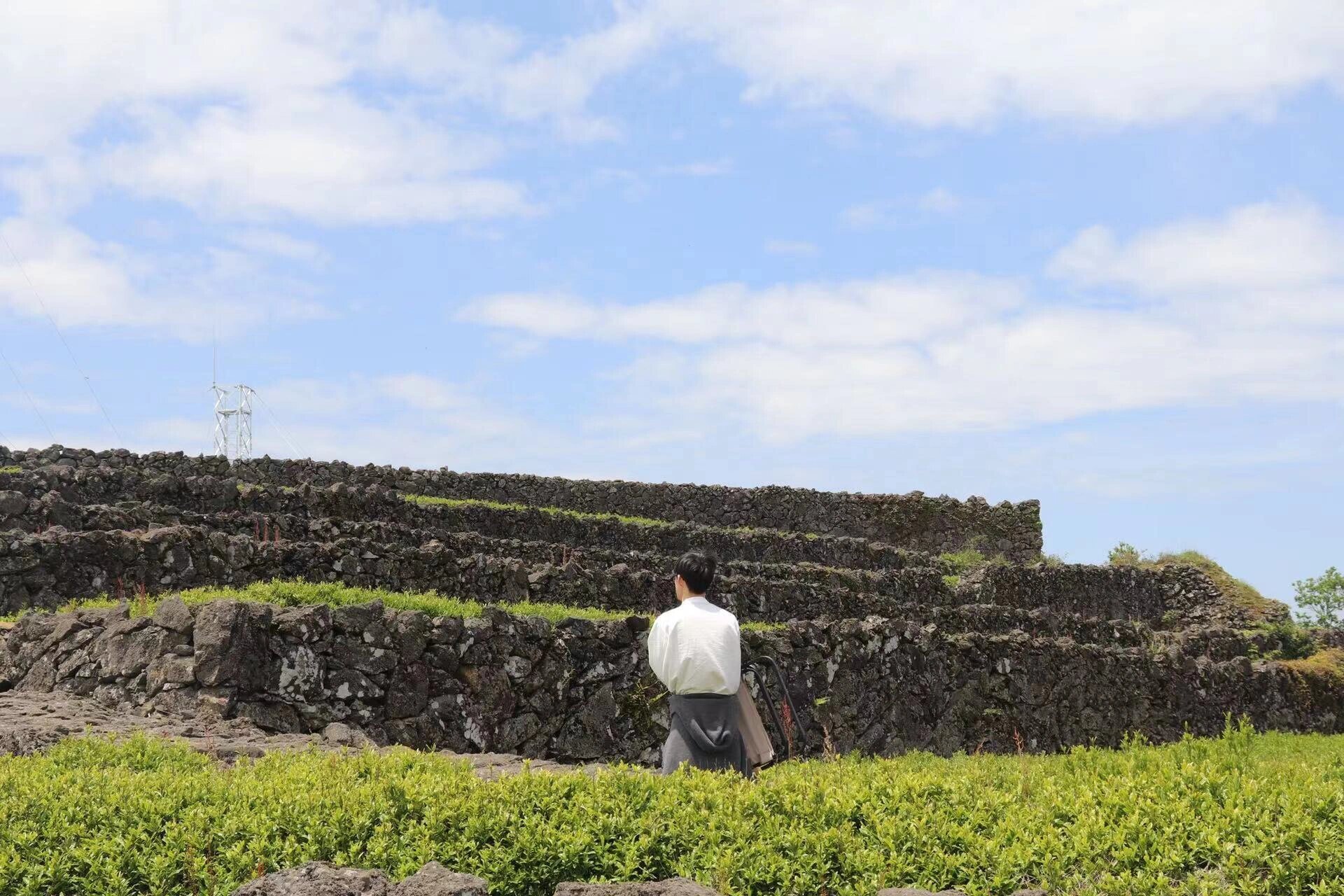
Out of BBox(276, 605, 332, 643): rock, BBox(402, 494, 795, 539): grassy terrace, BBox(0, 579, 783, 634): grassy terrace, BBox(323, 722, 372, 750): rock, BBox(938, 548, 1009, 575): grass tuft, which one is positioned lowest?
BBox(323, 722, 372, 750): rock

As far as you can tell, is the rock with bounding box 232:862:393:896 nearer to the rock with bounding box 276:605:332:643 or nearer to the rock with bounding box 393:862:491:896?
the rock with bounding box 393:862:491:896

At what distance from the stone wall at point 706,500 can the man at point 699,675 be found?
24.5 m

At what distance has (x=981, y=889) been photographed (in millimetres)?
7289

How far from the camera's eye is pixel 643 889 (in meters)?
6.85

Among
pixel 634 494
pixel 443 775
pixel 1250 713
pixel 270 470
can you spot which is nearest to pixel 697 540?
pixel 634 494

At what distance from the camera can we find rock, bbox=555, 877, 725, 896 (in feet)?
22.3

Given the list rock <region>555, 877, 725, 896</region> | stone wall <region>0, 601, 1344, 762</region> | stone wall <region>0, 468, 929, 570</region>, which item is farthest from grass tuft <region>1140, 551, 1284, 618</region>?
rock <region>555, 877, 725, 896</region>

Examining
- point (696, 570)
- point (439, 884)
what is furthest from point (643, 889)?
point (696, 570)

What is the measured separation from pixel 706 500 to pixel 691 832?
37.3 m

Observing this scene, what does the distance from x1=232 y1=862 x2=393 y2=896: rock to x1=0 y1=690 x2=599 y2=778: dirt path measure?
2566 mm

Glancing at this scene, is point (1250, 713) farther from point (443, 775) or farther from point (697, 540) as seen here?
point (443, 775)

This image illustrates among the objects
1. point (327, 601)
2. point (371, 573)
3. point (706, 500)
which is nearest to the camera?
point (327, 601)

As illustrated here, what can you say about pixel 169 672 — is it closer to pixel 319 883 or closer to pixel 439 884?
pixel 319 883

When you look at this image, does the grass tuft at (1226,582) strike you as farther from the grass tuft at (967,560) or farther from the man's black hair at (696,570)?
the man's black hair at (696,570)
